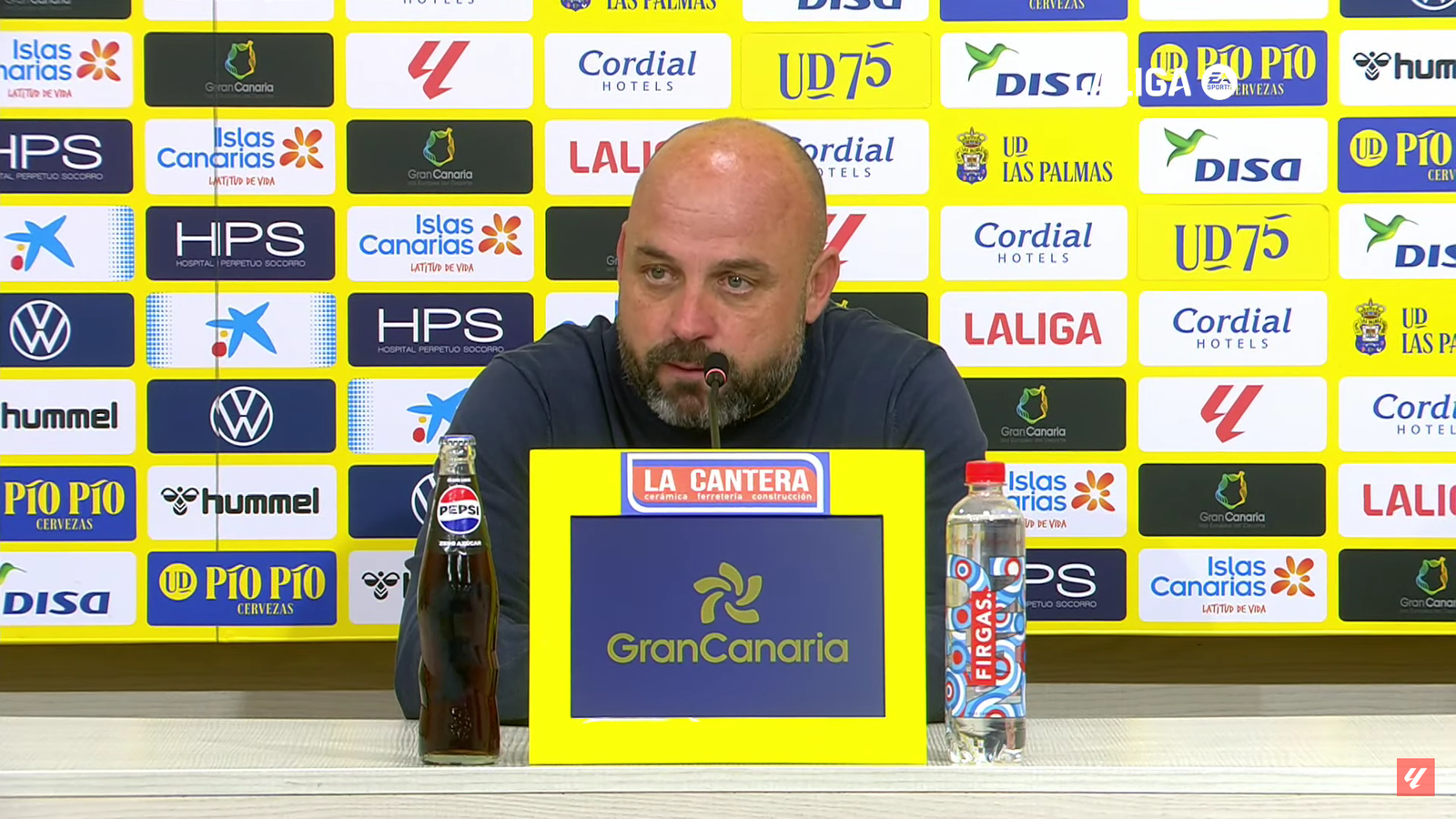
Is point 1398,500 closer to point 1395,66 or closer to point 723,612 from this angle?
point 1395,66

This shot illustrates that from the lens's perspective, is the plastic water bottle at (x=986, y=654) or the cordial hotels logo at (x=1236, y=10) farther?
the cordial hotels logo at (x=1236, y=10)

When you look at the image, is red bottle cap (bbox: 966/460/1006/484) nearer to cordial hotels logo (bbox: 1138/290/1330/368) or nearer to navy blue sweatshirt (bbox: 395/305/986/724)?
navy blue sweatshirt (bbox: 395/305/986/724)

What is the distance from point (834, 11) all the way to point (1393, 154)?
935 millimetres

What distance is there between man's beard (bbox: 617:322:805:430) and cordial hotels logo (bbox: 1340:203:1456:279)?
1087mm

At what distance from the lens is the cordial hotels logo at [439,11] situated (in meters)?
2.23

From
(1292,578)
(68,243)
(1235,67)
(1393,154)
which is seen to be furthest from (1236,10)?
(68,243)

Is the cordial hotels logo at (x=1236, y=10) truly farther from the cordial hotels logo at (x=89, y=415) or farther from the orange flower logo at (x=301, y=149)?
the cordial hotels logo at (x=89, y=415)

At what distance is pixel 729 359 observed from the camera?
1.54m

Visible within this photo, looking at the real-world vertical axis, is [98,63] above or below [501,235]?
above

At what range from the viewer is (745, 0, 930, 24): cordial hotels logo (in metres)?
2.23

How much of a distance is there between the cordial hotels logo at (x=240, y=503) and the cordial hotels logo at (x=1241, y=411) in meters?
1.36

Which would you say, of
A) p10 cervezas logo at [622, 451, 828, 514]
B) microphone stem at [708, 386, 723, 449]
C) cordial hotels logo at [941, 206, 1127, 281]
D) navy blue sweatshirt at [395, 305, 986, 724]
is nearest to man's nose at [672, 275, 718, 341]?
navy blue sweatshirt at [395, 305, 986, 724]

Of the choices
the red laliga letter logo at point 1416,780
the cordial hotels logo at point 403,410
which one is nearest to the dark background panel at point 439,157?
the cordial hotels logo at point 403,410

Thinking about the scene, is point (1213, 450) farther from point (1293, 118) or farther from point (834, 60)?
point (834, 60)
